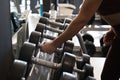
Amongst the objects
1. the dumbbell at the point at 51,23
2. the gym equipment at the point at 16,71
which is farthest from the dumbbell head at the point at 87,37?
the gym equipment at the point at 16,71

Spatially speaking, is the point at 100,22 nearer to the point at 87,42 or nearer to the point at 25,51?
the point at 87,42

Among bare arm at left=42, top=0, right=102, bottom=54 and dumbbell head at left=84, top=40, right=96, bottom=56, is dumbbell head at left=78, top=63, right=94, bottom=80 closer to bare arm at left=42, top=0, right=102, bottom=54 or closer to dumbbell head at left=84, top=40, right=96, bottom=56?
bare arm at left=42, top=0, right=102, bottom=54

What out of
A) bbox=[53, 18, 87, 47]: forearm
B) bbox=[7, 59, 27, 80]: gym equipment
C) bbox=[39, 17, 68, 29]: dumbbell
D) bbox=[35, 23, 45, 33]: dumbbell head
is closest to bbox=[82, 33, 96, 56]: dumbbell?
bbox=[39, 17, 68, 29]: dumbbell

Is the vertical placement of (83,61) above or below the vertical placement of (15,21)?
below

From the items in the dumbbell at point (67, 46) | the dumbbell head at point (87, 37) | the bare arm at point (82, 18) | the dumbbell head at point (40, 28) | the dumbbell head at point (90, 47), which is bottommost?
the dumbbell head at point (90, 47)

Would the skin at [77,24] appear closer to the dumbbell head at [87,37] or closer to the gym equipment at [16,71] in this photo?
the gym equipment at [16,71]

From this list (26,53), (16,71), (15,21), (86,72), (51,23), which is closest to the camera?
(16,71)

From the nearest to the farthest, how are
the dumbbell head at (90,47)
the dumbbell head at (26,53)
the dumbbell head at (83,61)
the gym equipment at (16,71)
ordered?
the gym equipment at (16,71), the dumbbell head at (26,53), the dumbbell head at (83,61), the dumbbell head at (90,47)

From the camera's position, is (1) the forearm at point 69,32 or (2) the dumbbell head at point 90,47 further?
(2) the dumbbell head at point 90,47

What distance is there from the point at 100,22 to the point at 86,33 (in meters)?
0.29

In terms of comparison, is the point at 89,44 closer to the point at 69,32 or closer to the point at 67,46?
the point at 67,46

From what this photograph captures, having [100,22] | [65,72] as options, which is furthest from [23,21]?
[100,22]

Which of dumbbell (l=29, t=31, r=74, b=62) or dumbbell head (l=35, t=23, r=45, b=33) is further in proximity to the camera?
dumbbell head (l=35, t=23, r=45, b=33)

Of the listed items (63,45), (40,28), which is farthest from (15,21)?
(63,45)
